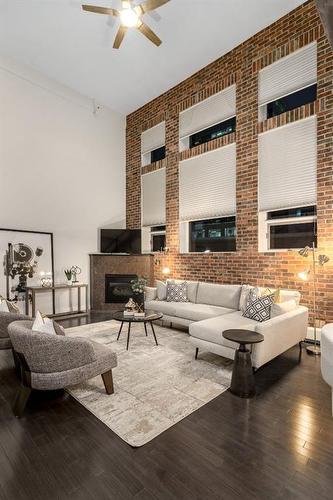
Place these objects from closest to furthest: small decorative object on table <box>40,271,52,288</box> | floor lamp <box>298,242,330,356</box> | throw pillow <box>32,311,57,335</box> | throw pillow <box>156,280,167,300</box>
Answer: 1. throw pillow <box>32,311,57,335</box>
2. floor lamp <box>298,242,330,356</box>
3. throw pillow <box>156,280,167,300</box>
4. small decorative object on table <box>40,271,52,288</box>

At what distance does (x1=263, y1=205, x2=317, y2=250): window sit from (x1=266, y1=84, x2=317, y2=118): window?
182 centimetres

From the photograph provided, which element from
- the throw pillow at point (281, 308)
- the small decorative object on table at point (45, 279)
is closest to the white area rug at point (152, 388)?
the throw pillow at point (281, 308)

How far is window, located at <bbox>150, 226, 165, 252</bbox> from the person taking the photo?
7.22 meters

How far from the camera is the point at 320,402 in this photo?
8.69 ft

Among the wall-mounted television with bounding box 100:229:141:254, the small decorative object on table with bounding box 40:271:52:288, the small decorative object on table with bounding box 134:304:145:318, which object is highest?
the wall-mounted television with bounding box 100:229:141:254

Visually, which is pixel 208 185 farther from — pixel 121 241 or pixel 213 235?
pixel 121 241

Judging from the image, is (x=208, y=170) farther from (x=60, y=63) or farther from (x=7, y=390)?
(x=7, y=390)

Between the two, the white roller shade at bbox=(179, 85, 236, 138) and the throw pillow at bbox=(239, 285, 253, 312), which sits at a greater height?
the white roller shade at bbox=(179, 85, 236, 138)

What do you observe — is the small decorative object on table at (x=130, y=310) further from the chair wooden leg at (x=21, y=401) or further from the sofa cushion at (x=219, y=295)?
the chair wooden leg at (x=21, y=401)

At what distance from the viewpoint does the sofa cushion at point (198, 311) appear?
4.54 metres

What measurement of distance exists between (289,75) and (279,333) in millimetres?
4273

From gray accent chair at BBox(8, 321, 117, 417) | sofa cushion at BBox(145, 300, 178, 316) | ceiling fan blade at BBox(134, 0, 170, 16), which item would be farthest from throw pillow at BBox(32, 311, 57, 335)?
ceiling fan blade at BBox(134, 0, 170, 16)

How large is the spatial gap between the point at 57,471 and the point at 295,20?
655 centimetres

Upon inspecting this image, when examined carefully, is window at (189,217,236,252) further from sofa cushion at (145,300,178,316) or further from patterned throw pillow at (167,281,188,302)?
Answer: sofa cushion at (145,300,178,316)
